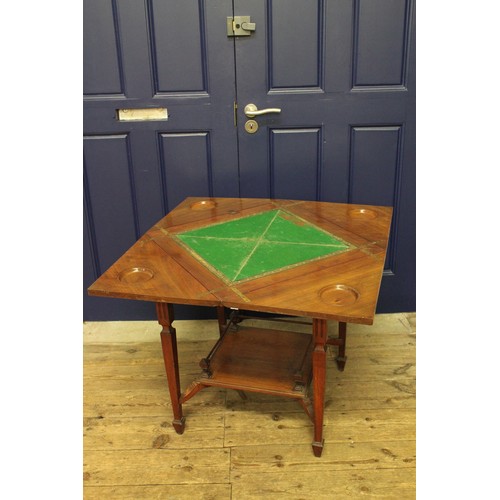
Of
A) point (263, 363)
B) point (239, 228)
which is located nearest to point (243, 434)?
point (263, 363)

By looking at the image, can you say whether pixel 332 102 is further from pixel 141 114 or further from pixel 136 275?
pixel 136 275

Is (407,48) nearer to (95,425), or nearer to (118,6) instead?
(118,6)

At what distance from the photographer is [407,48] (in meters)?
2.38

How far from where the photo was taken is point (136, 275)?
175 centimetres

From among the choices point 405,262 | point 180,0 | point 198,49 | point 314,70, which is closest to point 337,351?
point 405,262

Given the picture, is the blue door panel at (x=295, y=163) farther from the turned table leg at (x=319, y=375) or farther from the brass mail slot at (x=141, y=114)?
the turned table leg at (x=319, y=375)

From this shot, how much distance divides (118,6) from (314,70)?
0.98m

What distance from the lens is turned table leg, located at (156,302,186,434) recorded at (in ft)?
6.05

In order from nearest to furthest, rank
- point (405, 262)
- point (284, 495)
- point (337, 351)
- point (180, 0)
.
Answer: point (284, 495) < point (180, 0) < point (337, 351) < point (405, 262)

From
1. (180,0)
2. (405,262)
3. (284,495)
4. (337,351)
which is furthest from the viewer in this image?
(405,262)

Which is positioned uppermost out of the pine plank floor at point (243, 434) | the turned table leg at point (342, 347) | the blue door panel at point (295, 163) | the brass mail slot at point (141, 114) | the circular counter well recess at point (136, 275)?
the brass mail slot at point (141, 114)

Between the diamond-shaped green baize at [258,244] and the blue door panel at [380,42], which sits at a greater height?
the blue door panel at [380,42]

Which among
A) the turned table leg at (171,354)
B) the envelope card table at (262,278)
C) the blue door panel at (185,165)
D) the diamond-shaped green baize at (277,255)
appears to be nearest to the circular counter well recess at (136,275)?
the envelope card table at (262,278)

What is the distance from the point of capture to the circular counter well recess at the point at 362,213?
2.21 metres
